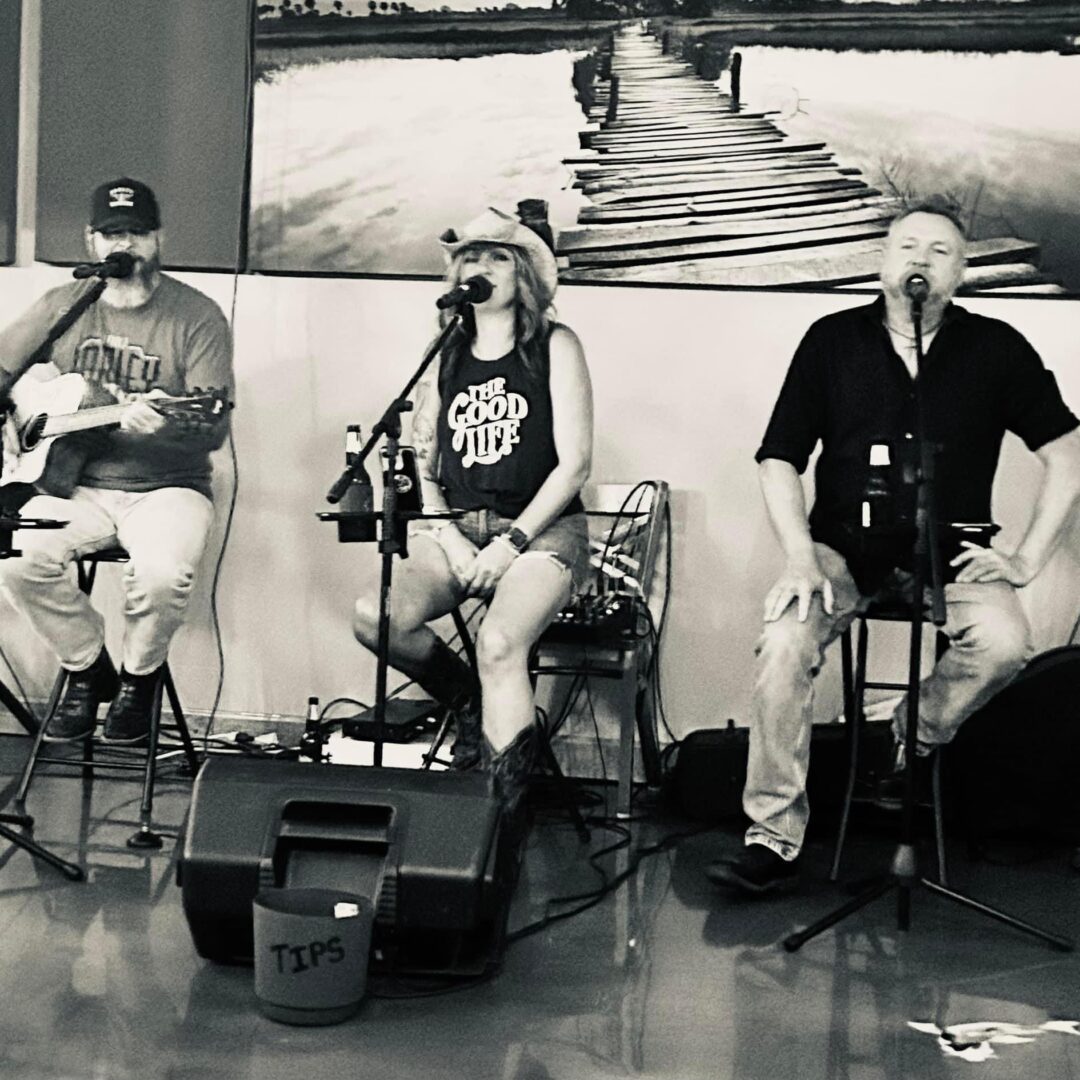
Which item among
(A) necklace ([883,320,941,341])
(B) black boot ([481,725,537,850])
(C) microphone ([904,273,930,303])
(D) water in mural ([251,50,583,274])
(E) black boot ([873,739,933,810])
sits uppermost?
(D) water in mural ([251,50,583,274])

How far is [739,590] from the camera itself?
4.61 meters

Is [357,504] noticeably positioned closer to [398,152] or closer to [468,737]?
[468,737]

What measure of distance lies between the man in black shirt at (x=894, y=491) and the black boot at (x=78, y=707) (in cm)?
160

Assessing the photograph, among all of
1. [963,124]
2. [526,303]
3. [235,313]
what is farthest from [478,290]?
[963,124]

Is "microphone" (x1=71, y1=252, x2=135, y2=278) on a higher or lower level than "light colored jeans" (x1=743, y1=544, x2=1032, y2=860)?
higher

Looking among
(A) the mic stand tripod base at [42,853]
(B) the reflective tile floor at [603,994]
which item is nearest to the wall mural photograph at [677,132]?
(B) the reflective tile floor at [603,994]

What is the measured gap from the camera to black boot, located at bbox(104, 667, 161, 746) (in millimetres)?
3930

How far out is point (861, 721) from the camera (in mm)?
3742

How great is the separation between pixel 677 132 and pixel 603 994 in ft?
8.51

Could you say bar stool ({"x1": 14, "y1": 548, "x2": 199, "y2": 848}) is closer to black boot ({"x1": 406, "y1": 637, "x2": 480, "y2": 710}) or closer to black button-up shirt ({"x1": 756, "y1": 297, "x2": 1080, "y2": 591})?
black boot ({"x1": 406, "y1": 637, "x2": 480, "y2": 710})

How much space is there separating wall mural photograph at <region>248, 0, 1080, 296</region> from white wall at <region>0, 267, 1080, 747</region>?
0.30 ft

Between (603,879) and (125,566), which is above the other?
(125,566)

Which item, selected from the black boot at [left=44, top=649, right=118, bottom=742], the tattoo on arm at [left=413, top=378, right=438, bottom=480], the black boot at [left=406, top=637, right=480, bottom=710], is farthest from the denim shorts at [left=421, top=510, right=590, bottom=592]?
the black boot at [left=44, top=649, right=118, bottom=742]

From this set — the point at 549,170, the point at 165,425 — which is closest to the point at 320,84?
the point at 549,170
